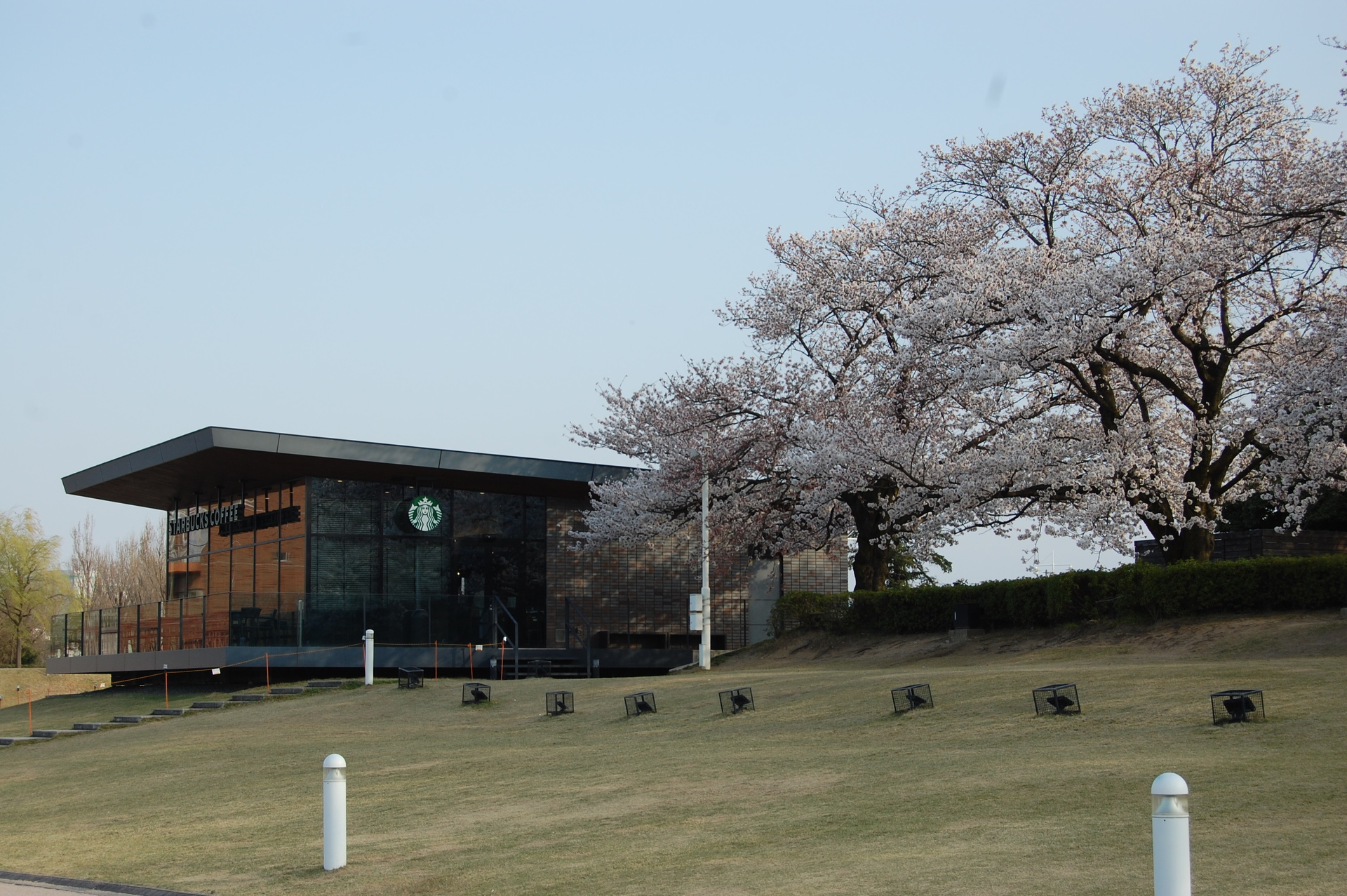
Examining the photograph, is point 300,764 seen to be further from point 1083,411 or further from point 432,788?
point 1083,411

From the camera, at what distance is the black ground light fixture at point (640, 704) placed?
19031 mm

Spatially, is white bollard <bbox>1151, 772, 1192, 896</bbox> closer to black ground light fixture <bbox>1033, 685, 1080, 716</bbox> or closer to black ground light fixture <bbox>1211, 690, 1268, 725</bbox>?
black ground light fixture <bbox>1211, 690, 1268, 725</bbox>

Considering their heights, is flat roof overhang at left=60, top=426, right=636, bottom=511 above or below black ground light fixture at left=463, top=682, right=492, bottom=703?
above

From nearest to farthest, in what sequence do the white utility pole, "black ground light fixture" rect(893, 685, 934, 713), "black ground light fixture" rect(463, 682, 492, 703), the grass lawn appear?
the grass lawn
"black ground light fixture" rect(893, 685, 934, 713)
"black ground light fixture" rect(463, 682, 492, 703)
the white utility pole

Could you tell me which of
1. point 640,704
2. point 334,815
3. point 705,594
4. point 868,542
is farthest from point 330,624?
point 334,815

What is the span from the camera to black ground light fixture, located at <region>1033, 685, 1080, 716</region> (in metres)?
14.4

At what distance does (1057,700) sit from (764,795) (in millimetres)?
4352

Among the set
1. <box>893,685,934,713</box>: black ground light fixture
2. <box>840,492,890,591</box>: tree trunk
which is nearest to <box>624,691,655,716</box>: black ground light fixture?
<box>893,685,934,713</box>: black ground light fixture

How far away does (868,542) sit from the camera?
102 ft

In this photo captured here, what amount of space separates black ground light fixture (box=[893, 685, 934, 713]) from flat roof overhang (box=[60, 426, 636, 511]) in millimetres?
17318

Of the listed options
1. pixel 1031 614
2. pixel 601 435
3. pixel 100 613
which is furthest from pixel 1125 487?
pixel 100 613

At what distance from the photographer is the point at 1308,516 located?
31344 mm

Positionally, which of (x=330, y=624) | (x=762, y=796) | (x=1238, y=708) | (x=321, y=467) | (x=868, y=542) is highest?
(x=321, y=467)

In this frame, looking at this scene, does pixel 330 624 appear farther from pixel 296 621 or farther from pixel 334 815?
pixel 334 815
